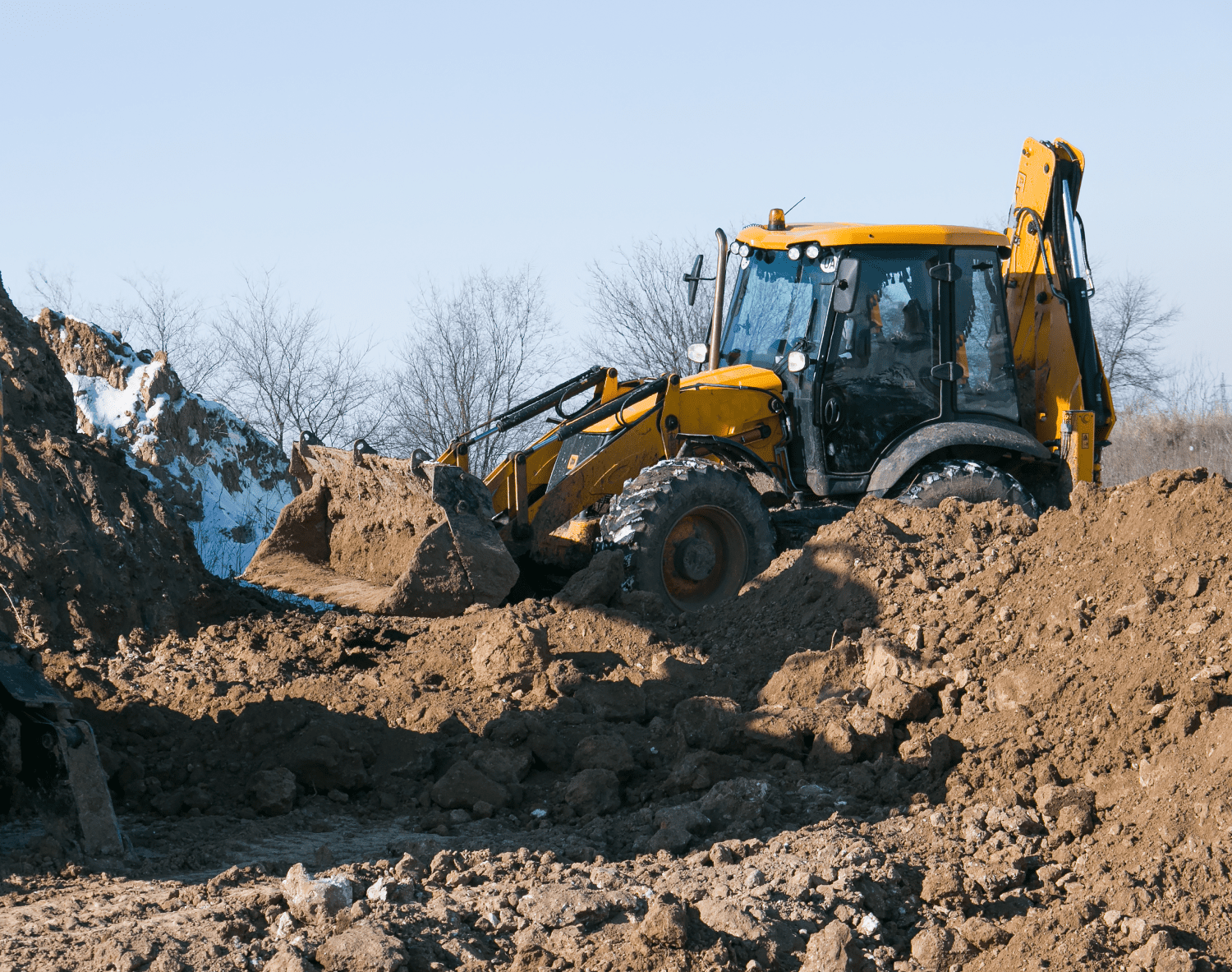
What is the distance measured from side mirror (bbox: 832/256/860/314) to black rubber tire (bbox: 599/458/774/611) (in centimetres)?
148

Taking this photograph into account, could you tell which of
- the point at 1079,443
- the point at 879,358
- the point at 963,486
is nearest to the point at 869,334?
the point at 879,358

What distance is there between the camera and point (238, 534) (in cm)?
1120

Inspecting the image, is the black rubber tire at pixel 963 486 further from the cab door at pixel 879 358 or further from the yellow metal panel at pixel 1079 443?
the yellow metal panel at pixel 1079 443

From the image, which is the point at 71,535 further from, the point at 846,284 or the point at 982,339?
the point at 982,339

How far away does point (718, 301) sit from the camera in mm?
9406

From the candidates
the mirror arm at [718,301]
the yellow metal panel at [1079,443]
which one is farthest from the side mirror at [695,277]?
the yellow metal panel at [1079,443]

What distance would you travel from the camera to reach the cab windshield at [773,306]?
900 cm

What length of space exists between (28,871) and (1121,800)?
13.4 feet

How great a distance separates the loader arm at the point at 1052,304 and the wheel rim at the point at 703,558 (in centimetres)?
308

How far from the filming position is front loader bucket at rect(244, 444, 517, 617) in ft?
23.3

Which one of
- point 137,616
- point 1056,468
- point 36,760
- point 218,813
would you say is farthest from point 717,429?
point 36,760

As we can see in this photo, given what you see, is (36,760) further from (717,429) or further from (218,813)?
(717,429)

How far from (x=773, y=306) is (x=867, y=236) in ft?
2.87

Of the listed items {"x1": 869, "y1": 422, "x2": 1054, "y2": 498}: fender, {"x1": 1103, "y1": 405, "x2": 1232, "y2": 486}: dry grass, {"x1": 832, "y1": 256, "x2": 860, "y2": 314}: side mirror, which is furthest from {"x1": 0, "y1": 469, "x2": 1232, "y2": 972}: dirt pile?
{"x1": 1103, "y1": 405, "x2": 1232, "y2": 486}: dry grass
